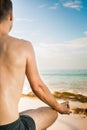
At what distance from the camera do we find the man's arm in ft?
6.06

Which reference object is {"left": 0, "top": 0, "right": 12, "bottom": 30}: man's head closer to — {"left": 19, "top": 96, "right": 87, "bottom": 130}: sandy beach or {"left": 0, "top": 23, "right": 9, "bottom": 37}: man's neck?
{"left": 0, "top": 23, "right": 9, "bottom": 37}: man's neck

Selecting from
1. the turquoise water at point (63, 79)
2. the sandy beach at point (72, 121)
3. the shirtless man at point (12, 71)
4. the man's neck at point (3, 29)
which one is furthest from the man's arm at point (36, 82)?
the turquoise water at point (63, 79)

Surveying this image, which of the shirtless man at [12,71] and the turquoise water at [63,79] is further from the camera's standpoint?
the turquoise water at [63,79]

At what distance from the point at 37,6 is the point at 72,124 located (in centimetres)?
223

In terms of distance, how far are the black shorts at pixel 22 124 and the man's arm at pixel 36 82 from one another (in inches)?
6.1

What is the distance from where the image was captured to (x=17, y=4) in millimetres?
4570

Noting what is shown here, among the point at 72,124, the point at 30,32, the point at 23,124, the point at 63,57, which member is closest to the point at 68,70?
the point at 63,57

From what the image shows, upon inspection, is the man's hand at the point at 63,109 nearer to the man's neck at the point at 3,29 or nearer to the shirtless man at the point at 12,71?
the shirtless man at the point at 12,71

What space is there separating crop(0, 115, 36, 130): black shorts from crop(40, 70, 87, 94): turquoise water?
3.50m

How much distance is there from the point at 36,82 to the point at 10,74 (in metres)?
0.23

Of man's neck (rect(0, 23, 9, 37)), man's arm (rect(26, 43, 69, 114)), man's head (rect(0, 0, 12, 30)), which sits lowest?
man's arm (rect(26, 43, 69, 114))

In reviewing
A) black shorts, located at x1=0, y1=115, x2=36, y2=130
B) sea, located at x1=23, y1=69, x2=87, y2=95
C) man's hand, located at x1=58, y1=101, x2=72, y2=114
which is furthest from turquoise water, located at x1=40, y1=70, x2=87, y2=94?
black shorts, located at x1=0, y1=115, x2=36, y2=130

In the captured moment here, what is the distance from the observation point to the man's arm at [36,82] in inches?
72.7

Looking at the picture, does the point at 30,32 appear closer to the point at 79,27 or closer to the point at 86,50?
the point at 79,27
